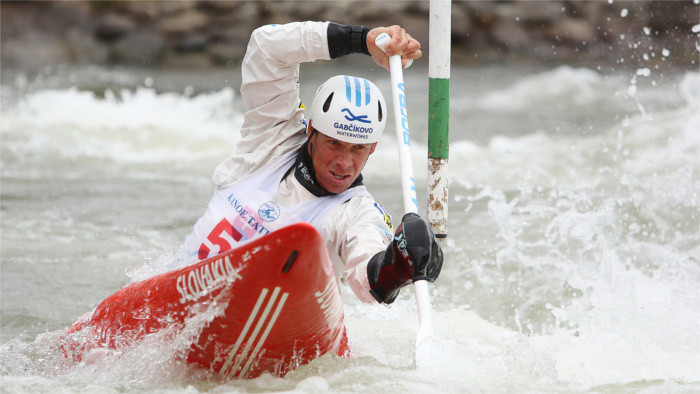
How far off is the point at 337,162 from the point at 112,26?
1189 cm

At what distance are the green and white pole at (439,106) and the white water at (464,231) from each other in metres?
0.69

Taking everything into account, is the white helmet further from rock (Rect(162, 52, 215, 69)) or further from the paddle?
rock (Rect(162, 52, 215, 69))

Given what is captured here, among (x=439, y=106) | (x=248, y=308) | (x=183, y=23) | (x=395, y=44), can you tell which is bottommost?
(x=248, y=308)

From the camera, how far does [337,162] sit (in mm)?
3391

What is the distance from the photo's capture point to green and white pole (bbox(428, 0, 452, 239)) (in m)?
3.77

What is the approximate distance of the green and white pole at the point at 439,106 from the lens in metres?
3.77

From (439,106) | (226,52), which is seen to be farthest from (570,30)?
(439,106)

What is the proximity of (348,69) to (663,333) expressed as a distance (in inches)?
401

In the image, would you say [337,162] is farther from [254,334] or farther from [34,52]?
[34,52]

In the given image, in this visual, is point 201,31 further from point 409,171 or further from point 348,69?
point 409,171

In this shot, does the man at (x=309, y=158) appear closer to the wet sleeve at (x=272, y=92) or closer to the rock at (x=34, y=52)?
the wet sleeve at (x=272, y=92)

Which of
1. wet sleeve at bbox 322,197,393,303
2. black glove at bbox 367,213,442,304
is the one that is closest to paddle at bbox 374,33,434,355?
wet sleeve at bbox 322,197,393,303

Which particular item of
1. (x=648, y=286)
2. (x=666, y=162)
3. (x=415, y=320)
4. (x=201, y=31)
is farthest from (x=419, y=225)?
(x=201, y=31)

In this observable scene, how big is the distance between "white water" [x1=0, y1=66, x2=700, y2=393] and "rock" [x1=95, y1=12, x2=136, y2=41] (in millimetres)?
1916
